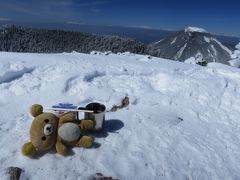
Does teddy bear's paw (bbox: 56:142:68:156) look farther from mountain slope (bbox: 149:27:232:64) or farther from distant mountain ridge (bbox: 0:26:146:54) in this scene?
mountain slope (bbox: 149:27:232:64)

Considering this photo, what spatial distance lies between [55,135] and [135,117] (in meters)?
2.75

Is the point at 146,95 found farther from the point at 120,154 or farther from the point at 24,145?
the point at 24,145

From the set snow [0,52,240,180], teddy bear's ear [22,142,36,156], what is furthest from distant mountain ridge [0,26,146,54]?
teddy bear's ear [22,142,36,156]

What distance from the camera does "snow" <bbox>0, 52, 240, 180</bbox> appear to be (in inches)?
217

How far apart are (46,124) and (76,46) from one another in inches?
1672

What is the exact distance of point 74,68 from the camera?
9992 mm

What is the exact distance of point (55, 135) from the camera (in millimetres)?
5516

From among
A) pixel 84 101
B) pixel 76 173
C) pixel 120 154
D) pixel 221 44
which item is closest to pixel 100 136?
pixel 120 154

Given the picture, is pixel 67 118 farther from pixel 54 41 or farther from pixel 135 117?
pixel 54 41

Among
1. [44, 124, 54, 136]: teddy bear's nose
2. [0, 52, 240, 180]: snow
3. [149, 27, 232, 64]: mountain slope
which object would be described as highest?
[44, 124, 54, 136]: teddy bear's nose

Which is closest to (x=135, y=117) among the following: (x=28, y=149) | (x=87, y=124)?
(x=87, y=124)

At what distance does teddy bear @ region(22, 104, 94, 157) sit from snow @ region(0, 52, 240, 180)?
0.63ft

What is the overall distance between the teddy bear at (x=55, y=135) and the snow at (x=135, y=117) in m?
0.19

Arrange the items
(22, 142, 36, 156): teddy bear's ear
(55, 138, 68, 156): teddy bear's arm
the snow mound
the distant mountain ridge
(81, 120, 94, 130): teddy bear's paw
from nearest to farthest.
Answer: (22, 142, 36, 156): teddy bear's ear
(55, 138, 68, 156): teddy bear's arm
(81, 120, 94, 130): teddy bear's paw
the snow mound
the distant mountain ridge
